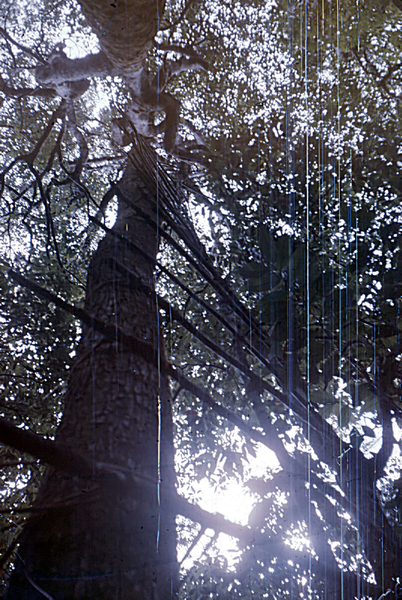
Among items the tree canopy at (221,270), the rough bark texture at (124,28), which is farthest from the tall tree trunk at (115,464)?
the rough bark texture at (124,28)

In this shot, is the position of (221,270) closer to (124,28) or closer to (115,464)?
(115,464)

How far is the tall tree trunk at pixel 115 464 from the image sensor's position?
Answer: 557 mm

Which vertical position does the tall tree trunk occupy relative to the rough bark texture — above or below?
below

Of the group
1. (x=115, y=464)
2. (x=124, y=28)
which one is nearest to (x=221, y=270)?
(x=115, y=464)

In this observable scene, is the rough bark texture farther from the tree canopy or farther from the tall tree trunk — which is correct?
the tall tree trunk

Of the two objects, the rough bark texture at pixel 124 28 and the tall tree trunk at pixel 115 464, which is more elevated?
the rough bark texture at pixel 124 28

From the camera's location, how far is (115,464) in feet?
1.98

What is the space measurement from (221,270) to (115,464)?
1.39ft

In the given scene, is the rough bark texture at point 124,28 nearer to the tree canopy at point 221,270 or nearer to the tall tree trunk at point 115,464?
the tree canopy at point 221,270

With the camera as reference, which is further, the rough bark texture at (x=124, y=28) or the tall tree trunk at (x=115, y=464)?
the rough bark texture at (x=124, y=28)

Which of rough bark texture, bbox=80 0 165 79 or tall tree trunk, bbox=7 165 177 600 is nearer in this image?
tall tree trunk, bbox=7 165 177 600

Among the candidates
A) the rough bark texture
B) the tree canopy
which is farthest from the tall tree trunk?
the rough bark texture

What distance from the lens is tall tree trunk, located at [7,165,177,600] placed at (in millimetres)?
557

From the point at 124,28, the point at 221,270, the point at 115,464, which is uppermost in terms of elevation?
the point at 124,28
